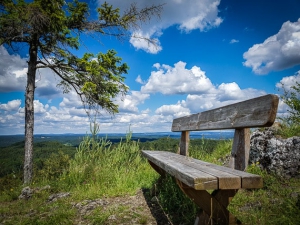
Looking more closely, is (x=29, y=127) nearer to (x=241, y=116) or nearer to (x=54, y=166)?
(x=54, y=166)

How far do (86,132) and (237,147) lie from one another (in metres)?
4.05

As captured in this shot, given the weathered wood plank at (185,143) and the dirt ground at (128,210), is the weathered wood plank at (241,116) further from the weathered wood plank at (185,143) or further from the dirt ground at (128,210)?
the dirt ground at (128,210)

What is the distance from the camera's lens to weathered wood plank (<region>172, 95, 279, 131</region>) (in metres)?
1.71

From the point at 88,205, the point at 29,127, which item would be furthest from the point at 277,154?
the point at 29,127

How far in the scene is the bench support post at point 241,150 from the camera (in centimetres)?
202

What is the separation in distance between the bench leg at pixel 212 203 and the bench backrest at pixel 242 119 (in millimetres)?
325

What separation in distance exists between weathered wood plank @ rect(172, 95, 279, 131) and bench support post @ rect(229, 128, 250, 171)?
76 mm

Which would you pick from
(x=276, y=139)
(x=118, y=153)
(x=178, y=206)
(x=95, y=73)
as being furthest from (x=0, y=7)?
(x=276, y=139)

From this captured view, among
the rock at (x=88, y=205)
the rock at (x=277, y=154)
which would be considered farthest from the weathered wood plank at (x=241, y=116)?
the rock at (x=88, y=205)

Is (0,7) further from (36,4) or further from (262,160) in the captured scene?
(262,160)

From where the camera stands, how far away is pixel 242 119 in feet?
6.81

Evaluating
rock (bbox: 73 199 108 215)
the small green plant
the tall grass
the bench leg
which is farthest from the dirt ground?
the small green plant

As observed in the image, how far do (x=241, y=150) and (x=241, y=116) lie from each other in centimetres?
30

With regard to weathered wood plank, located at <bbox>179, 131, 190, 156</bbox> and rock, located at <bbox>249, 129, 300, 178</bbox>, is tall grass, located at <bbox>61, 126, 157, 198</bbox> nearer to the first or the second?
weathered wood plank, located at <bbox>179, 131, 190, 156</bbox>
